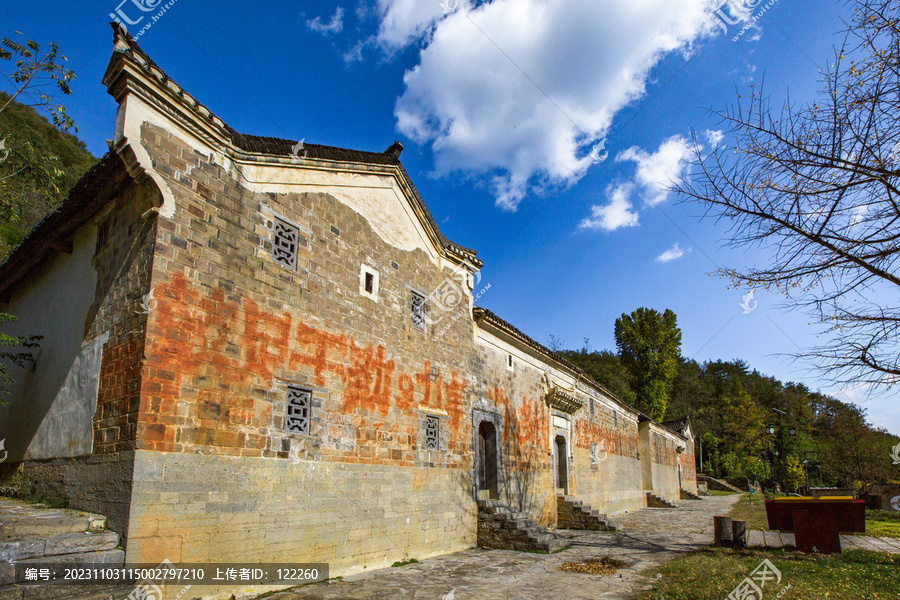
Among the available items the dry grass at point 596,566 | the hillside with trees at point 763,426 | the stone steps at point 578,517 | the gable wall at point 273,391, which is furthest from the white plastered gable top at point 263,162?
the hillside with trees at point 763,426

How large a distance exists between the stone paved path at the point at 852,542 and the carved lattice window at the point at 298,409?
981 cm

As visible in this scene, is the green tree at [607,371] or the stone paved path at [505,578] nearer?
the stone paved path at [505,578]

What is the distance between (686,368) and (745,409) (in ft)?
53.7

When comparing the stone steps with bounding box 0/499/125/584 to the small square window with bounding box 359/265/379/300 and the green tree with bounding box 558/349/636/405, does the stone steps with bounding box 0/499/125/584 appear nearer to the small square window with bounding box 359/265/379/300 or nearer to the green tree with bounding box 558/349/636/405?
the small square window with bounding box 359/265/379/300

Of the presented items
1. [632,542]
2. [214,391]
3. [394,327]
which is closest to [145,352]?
[214,391]

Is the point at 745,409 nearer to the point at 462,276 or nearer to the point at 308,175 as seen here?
the point at 462,276

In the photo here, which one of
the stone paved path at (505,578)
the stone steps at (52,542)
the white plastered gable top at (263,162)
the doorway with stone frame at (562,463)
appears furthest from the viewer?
the doorway with stone frame at (562,463)

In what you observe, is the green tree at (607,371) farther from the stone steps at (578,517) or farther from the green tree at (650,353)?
the stone steps at (578,517)

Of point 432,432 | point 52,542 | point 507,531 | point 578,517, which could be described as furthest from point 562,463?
point 52,542

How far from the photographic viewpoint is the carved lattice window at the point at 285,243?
317 inches

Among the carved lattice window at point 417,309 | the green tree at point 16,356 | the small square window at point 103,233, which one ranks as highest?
the small square window at point 103,233

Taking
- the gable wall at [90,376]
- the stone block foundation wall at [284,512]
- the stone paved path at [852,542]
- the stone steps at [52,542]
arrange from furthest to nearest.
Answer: the stone paved path at [852,542] → the gable wall at [90,376] → the stone block foundation wall at [284,512] → the stone steps at [52,542]

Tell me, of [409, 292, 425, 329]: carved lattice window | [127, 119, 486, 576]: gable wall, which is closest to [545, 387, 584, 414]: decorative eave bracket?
[127, 119, 486, 576]: gable wall

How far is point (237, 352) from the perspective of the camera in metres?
A: 7.11
